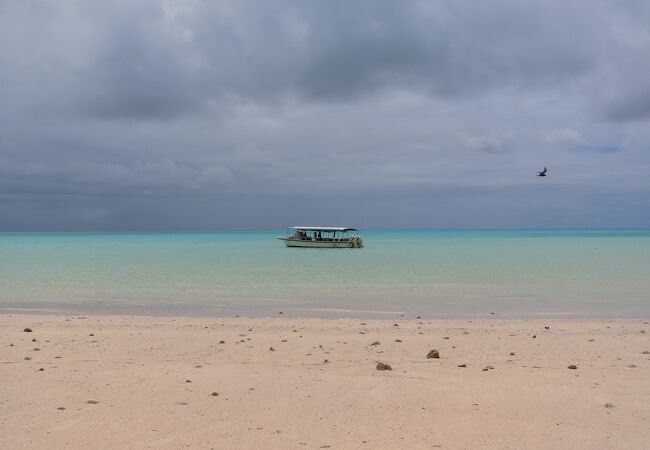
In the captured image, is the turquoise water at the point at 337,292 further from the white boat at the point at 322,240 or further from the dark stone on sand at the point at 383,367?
the white boat at the point at 322,240

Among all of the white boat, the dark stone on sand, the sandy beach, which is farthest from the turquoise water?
the white boat

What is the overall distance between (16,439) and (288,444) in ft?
9.48

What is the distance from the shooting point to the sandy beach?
6066mm

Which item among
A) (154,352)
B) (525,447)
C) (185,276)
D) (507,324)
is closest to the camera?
(525,447)

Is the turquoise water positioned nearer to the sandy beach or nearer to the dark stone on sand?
the sandy beach

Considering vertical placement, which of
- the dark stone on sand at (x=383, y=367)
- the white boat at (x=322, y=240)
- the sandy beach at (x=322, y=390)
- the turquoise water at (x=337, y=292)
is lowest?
the sandy beach at (x=322, y=390)

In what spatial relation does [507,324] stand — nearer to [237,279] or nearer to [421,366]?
Answer: [421,366]

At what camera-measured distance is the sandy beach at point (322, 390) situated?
6066 millimetres

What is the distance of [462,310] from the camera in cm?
1930

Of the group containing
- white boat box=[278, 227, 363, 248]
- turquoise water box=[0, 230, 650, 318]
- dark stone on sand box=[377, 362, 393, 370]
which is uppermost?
white boat box=[278, 227, 363, 248]

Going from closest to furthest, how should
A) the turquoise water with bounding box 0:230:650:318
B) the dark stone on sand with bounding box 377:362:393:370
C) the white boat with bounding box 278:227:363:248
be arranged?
1. the dark stone on sand with bounding box 377:362:393:370
2. the turquoise water with bounding box 0:230:650:318
3. the white boat with bounding box 278:227:363:248

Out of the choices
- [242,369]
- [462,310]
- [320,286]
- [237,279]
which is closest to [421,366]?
[242,369]

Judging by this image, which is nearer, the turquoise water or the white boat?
the turquoise water

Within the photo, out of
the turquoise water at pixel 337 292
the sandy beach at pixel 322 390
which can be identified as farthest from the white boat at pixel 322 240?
the sandy beach at pixel 322 390
